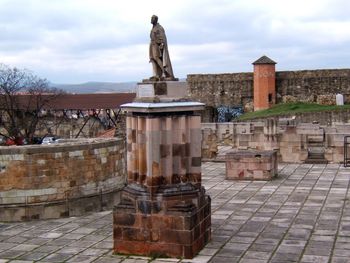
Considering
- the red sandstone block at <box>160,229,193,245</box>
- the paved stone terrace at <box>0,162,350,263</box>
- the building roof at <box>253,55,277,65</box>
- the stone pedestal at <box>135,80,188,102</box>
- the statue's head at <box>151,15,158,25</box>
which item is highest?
the building roof at <box>253,55,277,65</box>

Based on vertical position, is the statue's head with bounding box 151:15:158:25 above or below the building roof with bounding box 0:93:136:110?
above

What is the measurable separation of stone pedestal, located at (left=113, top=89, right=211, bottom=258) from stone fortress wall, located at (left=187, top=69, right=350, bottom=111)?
115ft

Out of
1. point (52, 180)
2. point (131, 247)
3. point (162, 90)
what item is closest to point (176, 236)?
point (131, 247)

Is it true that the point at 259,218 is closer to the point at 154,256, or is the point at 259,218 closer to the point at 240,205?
the point at 240,205

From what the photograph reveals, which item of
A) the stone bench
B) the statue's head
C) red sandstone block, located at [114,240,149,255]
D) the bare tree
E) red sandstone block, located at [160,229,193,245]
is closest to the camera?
red sandstone block, located at [160,229,193,245]

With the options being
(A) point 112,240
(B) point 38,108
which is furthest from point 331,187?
(B) point 38,108

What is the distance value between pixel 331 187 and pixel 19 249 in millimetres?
8863

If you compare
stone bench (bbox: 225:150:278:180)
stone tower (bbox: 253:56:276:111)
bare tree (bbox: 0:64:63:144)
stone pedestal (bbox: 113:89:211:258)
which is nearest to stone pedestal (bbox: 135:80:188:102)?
stone pedestal (bbox: 113:89:211:258)

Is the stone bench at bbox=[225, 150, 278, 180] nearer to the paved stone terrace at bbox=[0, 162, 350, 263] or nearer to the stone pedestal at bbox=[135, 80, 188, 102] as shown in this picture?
the paved stone terrace at bbox=[0, 162, 350, 263]

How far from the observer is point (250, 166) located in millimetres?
17156

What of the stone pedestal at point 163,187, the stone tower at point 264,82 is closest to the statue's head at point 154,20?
the stone pedestal at point 163,187

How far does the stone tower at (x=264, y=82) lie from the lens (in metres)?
45.0

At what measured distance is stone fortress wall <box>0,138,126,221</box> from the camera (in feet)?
39.0

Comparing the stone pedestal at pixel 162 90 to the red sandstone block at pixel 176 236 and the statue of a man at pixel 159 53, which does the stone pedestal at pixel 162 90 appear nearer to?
the statue of a man at pixel 159 53
